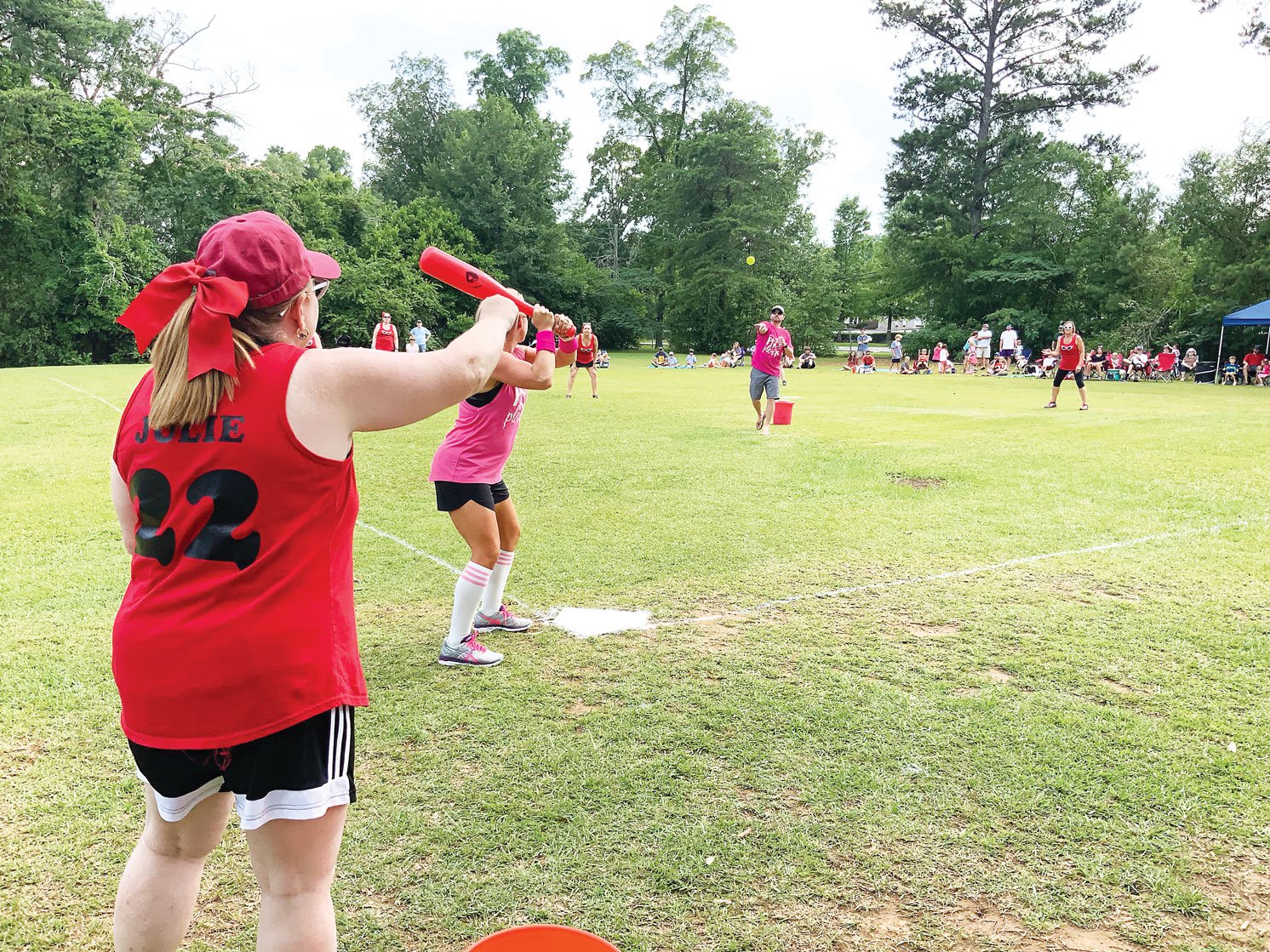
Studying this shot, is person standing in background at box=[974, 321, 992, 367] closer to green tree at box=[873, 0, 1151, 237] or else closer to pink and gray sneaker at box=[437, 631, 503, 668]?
green tree at box=[873, 0, 1151, 237]

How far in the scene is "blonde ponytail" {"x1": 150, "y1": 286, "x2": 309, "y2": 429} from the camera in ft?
5.32

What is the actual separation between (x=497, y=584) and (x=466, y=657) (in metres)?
0.60

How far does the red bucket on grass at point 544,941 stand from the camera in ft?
5.82

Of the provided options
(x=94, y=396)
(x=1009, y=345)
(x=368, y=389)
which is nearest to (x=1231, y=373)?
(x=1009, y=345)

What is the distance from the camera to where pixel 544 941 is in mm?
1811

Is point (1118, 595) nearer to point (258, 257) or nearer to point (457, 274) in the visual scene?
point (457, 274)

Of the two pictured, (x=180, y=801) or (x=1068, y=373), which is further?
(x=1068, y=373)

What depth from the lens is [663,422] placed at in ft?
50.4

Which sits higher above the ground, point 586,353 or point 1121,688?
point 586,353

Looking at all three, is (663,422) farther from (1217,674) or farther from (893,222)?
(893,222)

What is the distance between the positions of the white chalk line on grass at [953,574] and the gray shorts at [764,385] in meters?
7.08

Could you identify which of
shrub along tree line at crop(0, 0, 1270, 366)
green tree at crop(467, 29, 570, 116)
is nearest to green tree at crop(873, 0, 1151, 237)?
shrub along tree line at crop(0, 0, 1270, 366)

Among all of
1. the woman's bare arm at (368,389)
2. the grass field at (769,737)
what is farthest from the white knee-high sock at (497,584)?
the woman's bare arm at (368,389)

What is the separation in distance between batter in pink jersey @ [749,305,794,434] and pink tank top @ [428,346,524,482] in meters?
8.80
